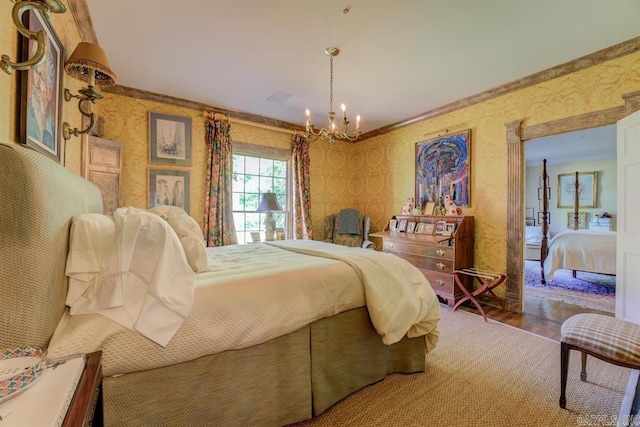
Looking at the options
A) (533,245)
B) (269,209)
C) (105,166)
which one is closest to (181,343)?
(105,166)

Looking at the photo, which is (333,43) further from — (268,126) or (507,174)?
(507,174)

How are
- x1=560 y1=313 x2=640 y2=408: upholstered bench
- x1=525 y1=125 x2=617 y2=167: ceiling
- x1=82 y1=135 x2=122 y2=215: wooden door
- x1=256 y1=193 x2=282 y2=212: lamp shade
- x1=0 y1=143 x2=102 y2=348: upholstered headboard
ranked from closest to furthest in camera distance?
x1=0 y1=143 x2=102 y2=348: upholstered headboard → x1=560 y1=313 x2=640 y2=408: upholstered bench → x1=82 y1=135 x2=122 y2=215: wooden door → x1=256 y1=193 x2=282 y2=212: lamp shade → x1=525 y1=125 x2=617 y2=167: ceiling

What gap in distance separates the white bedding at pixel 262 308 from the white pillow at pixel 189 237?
0.30 ft

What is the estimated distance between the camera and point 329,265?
1777mm

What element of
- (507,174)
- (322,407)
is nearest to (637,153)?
(507,174)

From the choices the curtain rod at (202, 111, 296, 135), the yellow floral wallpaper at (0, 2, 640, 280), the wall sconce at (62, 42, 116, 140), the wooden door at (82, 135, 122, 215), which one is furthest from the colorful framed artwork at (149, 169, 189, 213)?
the wall sconce at (62, 42, 116, 140)

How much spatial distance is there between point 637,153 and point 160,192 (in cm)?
518

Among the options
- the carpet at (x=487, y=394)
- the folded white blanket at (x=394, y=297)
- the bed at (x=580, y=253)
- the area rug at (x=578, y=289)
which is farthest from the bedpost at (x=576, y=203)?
the folded white blanket at (x=394, y=297)

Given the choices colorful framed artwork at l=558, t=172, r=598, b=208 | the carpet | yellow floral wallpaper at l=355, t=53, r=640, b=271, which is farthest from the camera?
colorful framed artwork at l=558, t=172, r=598, b=208

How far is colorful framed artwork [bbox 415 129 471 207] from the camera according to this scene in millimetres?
3797

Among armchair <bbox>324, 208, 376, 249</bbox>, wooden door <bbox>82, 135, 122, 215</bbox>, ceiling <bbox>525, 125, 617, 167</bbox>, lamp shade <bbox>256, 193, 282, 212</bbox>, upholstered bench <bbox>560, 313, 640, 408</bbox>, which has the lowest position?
upholstered bench <bbox>560, 313, 640, 408</bbox>

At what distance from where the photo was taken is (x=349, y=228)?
4938mm

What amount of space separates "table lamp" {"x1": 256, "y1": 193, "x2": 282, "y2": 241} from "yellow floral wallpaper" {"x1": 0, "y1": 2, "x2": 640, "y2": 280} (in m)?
0.93

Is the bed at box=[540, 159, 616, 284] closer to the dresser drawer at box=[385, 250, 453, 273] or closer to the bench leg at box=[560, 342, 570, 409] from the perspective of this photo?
the dresser drawer at box=[385, 250, 453, 273]
